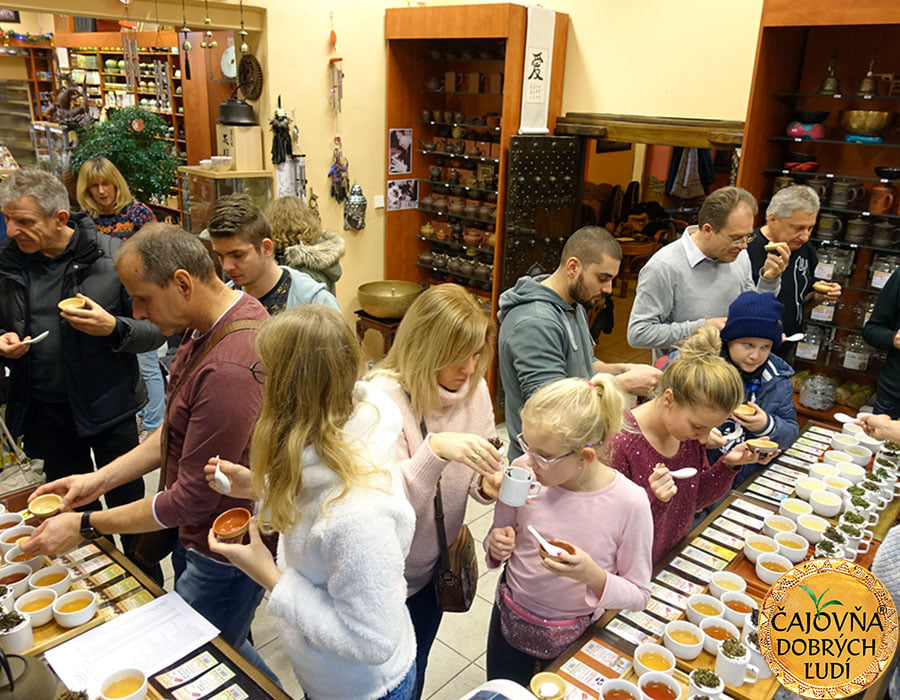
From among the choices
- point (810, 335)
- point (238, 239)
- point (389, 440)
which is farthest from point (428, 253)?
point (389, 440)

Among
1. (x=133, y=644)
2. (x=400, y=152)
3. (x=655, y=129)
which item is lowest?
(x=133, y=644)

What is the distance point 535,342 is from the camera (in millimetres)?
2674

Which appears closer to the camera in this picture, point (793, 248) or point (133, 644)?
point (133, 644)

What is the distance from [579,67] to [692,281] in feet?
9.05

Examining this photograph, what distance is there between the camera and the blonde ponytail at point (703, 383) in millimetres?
2076

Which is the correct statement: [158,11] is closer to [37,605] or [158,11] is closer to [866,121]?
[37,605]

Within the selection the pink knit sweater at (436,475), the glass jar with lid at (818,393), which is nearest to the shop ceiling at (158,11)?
the pink knit sweater at (436,475)

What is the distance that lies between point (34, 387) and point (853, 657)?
3.00 m

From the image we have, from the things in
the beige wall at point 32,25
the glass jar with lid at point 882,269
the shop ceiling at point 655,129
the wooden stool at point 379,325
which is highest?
the beige wall at point 32,25

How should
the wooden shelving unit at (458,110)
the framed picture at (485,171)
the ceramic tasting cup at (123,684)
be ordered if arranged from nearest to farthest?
the ceramic tasting cup at (123,684)
the wooden shelving unit at (458,110)
the framed picture at (485,171)

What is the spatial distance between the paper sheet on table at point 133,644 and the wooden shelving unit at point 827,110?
4229 mm

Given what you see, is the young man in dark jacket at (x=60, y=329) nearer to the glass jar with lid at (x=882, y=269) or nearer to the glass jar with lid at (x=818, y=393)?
the glass jar with lid at (x=818, y=393)

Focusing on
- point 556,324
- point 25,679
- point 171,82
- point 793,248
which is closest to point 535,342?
point 556,324

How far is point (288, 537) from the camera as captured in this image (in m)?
1.50
